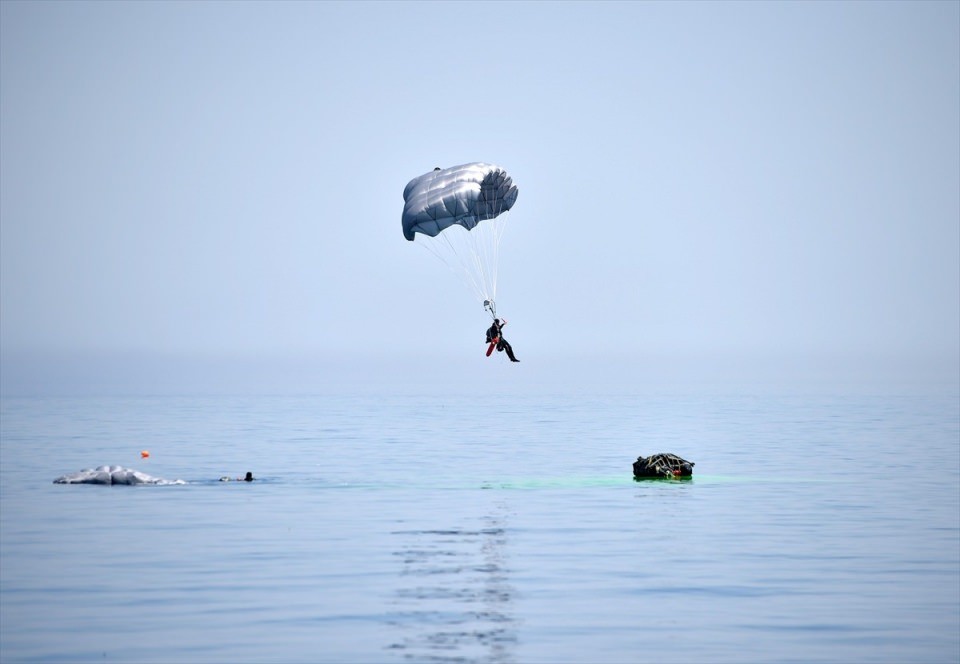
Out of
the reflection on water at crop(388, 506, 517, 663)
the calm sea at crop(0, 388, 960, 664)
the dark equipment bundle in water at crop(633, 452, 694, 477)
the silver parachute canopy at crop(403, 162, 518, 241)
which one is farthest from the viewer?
the dark equipment bundle in water at crop(633, 452, 694, 477)

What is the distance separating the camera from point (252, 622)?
24.5 metres

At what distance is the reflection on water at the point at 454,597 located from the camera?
74.1 ft

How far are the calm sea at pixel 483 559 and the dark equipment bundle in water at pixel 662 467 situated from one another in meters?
0.77

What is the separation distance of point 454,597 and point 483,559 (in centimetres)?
468

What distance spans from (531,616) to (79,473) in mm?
29737

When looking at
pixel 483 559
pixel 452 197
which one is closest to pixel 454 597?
pixel 483 559

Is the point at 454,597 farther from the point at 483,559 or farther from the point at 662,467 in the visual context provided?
the point at 662,467

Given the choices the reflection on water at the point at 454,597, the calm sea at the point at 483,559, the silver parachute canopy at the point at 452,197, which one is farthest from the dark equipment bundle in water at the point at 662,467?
the reflection on water at the point at 454,597

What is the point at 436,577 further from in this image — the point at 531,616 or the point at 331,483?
the point at 331,483

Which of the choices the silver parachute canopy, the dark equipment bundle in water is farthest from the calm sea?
the silver parachute canopy

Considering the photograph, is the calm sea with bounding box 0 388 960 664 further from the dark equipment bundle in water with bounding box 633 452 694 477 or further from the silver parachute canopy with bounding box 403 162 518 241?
the silver parachute canopy with bounding box 403 162 518 241

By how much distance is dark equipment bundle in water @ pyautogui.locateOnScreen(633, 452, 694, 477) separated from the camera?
50719 millimetres

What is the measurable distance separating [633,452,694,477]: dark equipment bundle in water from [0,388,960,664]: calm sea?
77 cm

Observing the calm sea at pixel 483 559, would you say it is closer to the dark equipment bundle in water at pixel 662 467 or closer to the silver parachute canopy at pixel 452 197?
the dark equipment bundle in water at pixel 662 467
